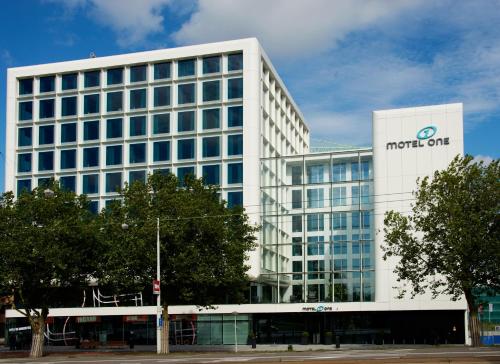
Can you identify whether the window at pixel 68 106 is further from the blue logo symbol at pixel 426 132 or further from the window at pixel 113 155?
the blue logo symbol at pixel 426 132

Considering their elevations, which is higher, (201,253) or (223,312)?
(201,253)

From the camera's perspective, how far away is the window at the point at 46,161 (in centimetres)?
8400

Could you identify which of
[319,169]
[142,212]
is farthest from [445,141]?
[142,212]

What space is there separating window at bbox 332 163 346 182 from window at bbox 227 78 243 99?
492 inches

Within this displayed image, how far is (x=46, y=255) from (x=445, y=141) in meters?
39.7

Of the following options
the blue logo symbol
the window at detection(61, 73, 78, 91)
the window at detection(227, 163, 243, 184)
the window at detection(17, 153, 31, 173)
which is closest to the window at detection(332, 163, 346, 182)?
the blue logo symbol

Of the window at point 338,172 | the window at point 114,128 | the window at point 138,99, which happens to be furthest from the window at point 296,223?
the window at point 114,128

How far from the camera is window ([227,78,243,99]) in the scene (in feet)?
258

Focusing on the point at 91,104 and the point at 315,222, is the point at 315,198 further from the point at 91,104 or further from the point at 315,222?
the point at 91,104

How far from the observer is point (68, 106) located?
8462cm

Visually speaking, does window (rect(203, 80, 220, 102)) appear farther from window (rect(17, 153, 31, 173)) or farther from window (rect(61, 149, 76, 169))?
window (rect(17, 153, 31, 173))

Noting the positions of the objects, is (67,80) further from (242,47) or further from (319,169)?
(319,169)

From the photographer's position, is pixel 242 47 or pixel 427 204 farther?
pixel 242 47

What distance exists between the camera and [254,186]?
76.8 metres
